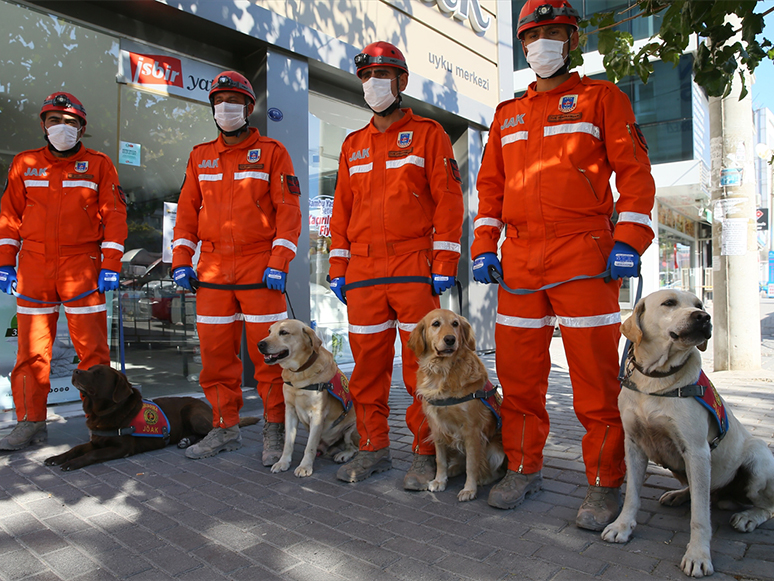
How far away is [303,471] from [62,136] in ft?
10.8

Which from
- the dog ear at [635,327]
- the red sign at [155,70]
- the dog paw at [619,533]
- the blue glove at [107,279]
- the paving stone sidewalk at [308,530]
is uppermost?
the red sign at [155,70]

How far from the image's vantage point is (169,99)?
5984mm

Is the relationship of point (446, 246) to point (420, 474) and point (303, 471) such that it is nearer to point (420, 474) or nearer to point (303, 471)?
point (420, 474)

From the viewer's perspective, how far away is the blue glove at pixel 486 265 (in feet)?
10.0

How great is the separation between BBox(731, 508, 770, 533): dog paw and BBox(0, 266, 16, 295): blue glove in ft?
16.9

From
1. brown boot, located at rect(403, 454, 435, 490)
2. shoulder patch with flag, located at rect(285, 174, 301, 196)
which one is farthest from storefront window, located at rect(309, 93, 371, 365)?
brown boot, located at rect(403, 454, 435, 490)

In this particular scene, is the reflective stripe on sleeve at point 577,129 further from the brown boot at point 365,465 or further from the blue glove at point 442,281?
the brown boot at point 365,465

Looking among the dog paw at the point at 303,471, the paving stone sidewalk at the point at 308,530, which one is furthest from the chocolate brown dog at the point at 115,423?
the dog paw at the point at 303,471

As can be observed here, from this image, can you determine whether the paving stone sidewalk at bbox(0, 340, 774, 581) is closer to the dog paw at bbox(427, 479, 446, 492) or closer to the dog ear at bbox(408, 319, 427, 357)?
the dog paw at bbox(427, 479, 446, 492)

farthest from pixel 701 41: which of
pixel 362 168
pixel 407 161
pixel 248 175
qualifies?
pixel 248 175

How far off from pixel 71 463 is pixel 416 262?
2.70 meters

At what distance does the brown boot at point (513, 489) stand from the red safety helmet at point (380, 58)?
269cm

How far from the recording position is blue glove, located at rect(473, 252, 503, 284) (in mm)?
3061

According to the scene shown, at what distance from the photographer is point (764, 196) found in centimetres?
3778
